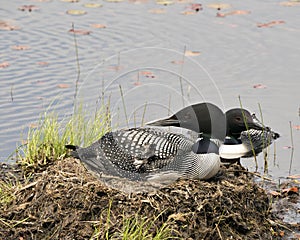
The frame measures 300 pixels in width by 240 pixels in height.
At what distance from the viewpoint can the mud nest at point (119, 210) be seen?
5.54 m

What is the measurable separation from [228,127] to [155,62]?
9.37 ft

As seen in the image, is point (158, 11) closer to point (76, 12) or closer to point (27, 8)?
point (76, 12)

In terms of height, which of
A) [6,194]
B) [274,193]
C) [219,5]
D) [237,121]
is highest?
[219,5]

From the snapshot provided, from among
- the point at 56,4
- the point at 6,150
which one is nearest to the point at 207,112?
the point at 6,150

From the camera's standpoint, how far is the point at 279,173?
7277 mm

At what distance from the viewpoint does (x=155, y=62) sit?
9.52 m

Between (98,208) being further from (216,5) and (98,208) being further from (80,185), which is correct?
(216,5)

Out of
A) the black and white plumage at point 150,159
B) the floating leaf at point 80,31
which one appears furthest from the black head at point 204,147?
the floating leaf at point 80,31

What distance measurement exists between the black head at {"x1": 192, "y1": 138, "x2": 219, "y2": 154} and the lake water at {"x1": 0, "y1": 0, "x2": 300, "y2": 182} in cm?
154

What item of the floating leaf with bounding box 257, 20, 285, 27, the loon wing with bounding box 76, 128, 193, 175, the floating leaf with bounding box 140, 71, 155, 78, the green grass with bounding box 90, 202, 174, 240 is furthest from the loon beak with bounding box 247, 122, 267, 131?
the floating leaf with bounding box 257, 20, 285, 27

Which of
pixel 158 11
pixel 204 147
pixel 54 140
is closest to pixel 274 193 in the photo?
pixel 204 147

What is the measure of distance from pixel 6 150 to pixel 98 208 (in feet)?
7.52

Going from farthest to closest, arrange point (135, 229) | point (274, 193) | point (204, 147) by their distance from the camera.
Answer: point (274, 193)
point (204, 147)
point (135, 229)

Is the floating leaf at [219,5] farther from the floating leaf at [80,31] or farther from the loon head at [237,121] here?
the loon head at [237,121]
